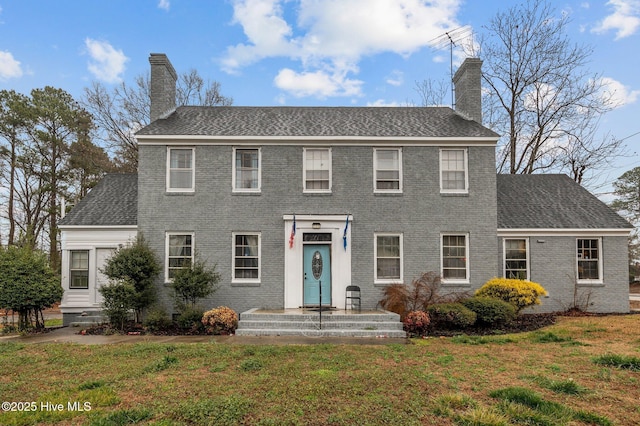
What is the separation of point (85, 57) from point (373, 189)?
483 inches

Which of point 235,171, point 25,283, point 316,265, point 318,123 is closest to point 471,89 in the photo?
point 318,123

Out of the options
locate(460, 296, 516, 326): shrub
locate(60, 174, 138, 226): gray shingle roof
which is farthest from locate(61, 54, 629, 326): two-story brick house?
locate(460, 296, 516, 326): shrub

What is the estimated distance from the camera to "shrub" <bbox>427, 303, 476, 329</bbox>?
1157 centimetres

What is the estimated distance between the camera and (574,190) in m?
17.4

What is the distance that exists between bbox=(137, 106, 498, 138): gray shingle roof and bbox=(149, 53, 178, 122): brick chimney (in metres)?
0.40

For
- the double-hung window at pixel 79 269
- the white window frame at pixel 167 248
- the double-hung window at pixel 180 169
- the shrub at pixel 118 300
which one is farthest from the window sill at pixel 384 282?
the double-hung window at pixel 79 269

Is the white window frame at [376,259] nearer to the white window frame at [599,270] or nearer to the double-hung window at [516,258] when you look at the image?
the double-hung window at [516,258]

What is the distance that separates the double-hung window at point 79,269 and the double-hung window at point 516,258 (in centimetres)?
1500

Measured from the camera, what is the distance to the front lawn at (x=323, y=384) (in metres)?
4.99

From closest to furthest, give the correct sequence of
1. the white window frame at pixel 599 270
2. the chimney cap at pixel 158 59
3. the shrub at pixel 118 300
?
1. the shrub at pixel 118 300
2. the white window frame at pixel 599 270
3. the chimney cap at pixel 158 59

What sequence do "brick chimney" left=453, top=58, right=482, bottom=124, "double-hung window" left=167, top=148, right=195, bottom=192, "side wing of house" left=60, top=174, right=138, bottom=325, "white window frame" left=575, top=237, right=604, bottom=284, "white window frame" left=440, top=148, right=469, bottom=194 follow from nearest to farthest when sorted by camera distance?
"double-hung window" left=167, top=148, right=195, bottom=192
"white window frame" left=440, top=148, right=469, bottom=194
"side wing of house" left=60, top=174, right=138, bottom=325
"white window frame" left=575, top=237, right=604, bottom=284
"brick chimney" left=453, top=58, right=482, bottom=124

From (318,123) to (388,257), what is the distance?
218 inches

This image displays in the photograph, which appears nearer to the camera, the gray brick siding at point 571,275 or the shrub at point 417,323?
the shrub at point 417,323

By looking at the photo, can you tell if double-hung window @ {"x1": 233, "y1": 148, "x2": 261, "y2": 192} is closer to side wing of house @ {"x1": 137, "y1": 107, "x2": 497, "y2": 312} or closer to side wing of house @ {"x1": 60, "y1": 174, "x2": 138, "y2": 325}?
side wing of house @ {"x1": 137, "y1": 107, "x2": 497, "y2": 312}
